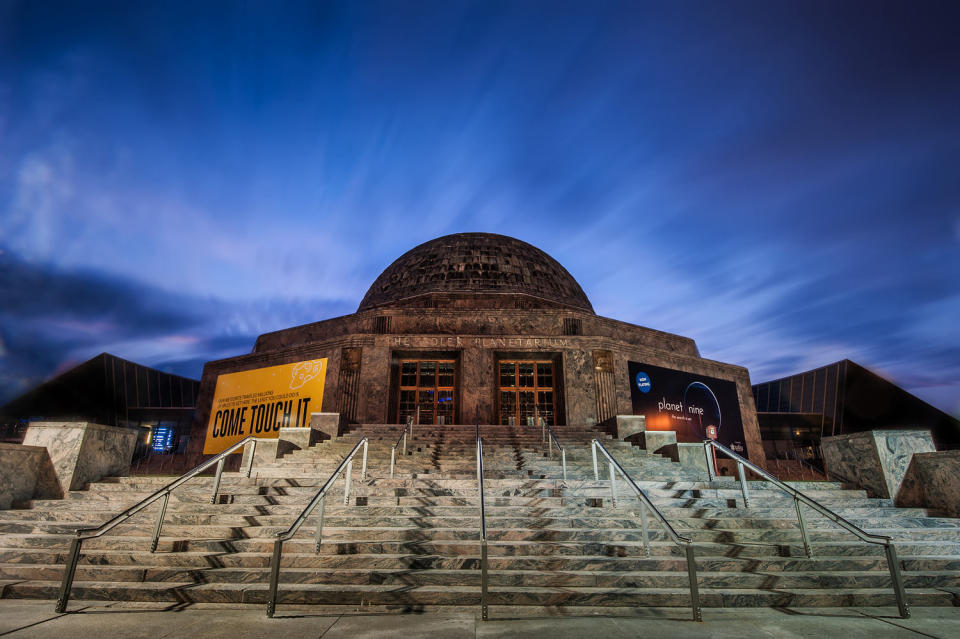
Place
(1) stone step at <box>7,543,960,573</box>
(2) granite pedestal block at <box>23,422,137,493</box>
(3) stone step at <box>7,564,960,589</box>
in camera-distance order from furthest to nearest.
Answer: (2) granite pedestal block at <box>23,422,137,493</box>
(1) stone step at <box>7,543,960,573</box>
(3) stone step at <box>7,564,960,589</box>

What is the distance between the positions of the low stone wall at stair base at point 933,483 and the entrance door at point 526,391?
322 inches

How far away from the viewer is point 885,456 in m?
5.65

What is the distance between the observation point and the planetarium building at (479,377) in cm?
1294

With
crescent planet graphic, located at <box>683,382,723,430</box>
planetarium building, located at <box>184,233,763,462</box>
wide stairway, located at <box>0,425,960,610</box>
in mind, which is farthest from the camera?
crescent planet graphic, located at <box>683,382,723,430</box>

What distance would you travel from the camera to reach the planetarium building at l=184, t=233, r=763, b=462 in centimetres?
1294

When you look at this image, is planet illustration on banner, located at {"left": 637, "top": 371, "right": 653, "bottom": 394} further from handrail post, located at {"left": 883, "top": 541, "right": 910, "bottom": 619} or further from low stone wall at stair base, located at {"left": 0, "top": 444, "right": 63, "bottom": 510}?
low stone wall at stair base, located at {"left": 0, "top": 444, "right": 63, "bottom": 510}

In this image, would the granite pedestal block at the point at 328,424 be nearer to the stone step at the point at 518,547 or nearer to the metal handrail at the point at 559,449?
the metal handrail at the point at 559,449

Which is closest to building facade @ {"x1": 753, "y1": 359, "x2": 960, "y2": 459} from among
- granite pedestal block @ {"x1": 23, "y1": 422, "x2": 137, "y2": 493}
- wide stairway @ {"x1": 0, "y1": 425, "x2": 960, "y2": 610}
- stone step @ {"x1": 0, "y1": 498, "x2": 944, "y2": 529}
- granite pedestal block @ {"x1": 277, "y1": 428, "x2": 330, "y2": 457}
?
stone step @ {"x1": 0, "y1": 498, "x2": 944, "y2": 529}

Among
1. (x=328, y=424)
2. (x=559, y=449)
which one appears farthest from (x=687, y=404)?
(x=328, y=424)

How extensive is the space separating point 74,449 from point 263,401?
8066 millimetres

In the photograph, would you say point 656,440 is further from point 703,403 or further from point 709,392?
point 709,392

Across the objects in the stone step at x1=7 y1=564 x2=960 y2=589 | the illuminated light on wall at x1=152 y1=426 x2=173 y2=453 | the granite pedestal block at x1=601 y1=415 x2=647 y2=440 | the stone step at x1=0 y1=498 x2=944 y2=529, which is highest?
the illuminated light on wall at x1=152 y1=426 x2=173 y2=453

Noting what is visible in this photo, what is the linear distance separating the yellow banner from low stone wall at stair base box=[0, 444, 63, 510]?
22.4 feet

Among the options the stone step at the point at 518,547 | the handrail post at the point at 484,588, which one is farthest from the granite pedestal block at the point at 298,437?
the handrail post at the point at 484,588
